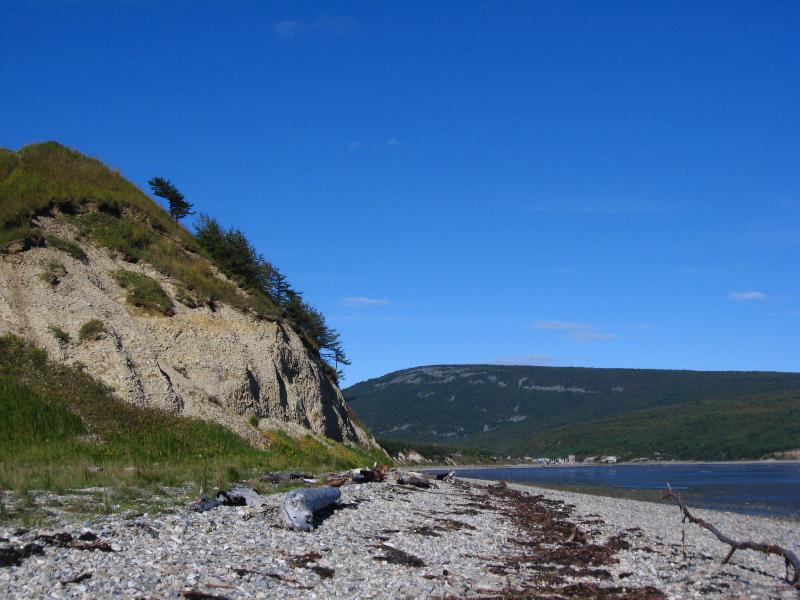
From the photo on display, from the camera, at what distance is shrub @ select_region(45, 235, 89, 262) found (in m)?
37.0

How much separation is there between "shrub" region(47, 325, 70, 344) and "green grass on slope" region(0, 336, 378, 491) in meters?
1.21

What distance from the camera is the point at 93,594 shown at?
391 inches

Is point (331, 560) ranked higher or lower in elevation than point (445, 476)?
higher

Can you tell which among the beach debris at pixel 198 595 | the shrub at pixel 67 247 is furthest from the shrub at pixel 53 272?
the beach debris at pixel 198 595

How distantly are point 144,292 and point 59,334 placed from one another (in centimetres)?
643

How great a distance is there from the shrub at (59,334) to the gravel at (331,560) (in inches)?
665

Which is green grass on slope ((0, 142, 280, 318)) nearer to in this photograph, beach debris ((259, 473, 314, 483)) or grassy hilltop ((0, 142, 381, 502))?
grassy hilltop ((0, 142, 381, 502))

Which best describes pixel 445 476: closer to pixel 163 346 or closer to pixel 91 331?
pixel 163 346

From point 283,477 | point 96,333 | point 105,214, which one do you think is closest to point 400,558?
point 283,477

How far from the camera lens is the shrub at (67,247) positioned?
37.0 m

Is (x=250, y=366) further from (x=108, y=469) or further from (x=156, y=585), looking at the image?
(x=156, y=585)

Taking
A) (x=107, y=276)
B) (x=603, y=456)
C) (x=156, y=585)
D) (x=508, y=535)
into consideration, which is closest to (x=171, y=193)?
(x=107, y=276)

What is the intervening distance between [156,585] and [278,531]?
5393 millimetres

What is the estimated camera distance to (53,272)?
3500cm
